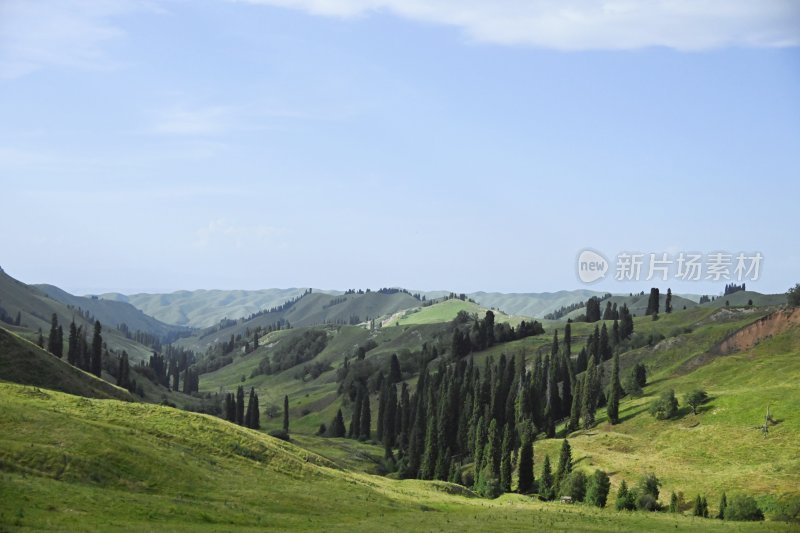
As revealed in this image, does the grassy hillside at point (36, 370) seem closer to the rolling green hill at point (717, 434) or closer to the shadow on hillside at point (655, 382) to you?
the rolling green hill at point (717, 434)

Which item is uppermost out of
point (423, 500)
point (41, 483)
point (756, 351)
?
point (756, 351)

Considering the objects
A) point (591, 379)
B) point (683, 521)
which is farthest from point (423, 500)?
point (591, 379)

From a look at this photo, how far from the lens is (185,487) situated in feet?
218

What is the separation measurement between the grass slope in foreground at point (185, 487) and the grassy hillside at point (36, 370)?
19.0m

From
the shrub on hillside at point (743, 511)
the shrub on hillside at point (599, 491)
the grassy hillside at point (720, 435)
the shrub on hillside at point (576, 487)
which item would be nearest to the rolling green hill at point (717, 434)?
the grassy hillside at point (720, 435)

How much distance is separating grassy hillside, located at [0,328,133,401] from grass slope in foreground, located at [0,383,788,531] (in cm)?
1897

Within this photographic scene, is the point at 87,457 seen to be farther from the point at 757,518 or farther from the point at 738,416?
the point at 738,416

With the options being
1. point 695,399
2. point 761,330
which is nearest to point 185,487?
point 695,399

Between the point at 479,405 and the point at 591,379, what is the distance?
26.3 meters

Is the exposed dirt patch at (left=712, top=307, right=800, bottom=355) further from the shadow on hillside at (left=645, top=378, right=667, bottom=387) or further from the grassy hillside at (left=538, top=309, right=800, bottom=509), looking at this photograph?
the shadow on hillside at (left=645, top=378, right=667, bottom=387)

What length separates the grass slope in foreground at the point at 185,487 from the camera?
5288cm

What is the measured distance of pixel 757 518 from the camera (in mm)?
88688

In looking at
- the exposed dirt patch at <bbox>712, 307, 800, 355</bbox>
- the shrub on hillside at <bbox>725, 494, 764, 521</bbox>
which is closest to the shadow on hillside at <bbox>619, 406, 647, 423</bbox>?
the exposed dirt patch at <bbox>712, 307, 800, 355</bbox>

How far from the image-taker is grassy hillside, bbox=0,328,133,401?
103375 millimetres
